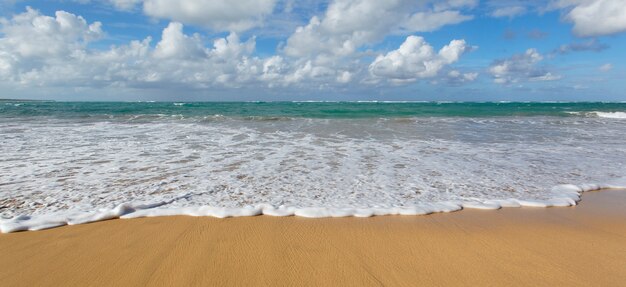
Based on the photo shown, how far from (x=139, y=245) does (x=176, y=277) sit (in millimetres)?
786

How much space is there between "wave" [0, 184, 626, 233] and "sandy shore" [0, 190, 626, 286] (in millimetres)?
Result: 151

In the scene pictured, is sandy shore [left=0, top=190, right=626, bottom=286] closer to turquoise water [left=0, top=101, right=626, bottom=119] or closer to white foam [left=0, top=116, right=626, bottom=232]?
white foam [left=0, top=116, right=626, bottom=232]

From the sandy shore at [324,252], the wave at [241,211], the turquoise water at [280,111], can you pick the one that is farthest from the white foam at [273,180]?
the turquoise water at [280,111]

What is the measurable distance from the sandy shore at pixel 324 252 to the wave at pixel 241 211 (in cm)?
15

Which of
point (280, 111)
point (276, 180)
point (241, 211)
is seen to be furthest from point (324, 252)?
point (280, 111)

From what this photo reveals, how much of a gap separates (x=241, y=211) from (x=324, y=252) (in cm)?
138

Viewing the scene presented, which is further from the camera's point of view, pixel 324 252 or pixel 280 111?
pixel 280 111

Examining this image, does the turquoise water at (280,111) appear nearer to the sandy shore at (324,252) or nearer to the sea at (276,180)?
the sea at (276,180)

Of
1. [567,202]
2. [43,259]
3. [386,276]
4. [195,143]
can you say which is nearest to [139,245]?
[43,259]

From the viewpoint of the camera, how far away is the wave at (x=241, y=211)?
11.8ft

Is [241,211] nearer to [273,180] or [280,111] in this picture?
[273,180]

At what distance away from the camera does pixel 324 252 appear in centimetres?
301

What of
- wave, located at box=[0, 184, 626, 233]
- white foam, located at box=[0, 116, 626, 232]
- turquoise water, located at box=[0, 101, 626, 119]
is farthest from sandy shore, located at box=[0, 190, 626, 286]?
turquoise water, located at box=[0, 101, 626, 119]

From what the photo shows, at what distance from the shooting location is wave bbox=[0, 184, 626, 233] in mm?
3584
